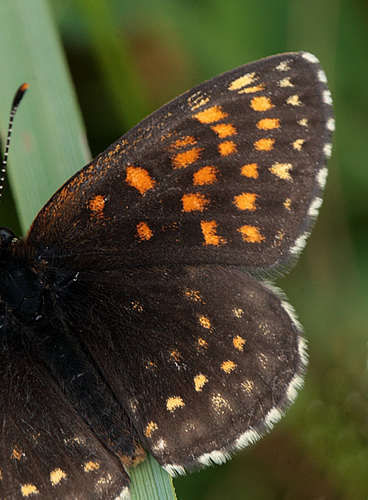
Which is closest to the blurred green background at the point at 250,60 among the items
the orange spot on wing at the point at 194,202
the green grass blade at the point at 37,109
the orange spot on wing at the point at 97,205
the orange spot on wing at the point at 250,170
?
the green grass blade at the point at 37,109

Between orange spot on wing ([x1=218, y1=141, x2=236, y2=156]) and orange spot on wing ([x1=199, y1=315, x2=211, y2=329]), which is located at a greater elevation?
orange spot on wing ([x1=218, y1=141, x2=236, y2=156])

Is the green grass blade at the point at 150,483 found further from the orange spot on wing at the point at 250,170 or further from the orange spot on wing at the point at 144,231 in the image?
the orange spot on wing at the point at 250,170

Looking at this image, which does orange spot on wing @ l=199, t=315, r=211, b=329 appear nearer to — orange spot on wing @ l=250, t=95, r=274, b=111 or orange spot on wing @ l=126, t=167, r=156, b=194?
orange spot on wing @ l=126, t=167, r=156, b=194

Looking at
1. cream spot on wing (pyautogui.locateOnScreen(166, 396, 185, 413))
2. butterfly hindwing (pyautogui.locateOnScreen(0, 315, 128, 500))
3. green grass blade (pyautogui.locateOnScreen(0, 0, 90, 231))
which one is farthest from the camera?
green grass blade (pyautogui.locateOnScreen(0, 0, 90, 231))

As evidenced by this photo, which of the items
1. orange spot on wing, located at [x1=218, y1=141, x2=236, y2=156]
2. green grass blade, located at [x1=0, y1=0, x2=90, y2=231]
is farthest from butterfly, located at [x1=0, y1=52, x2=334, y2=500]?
green grass blade, located at [x1=0, y1=0, x2=90, y2=231]

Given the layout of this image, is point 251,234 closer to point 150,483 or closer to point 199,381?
point 199,381

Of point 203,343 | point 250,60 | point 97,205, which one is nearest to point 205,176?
point 97,205
